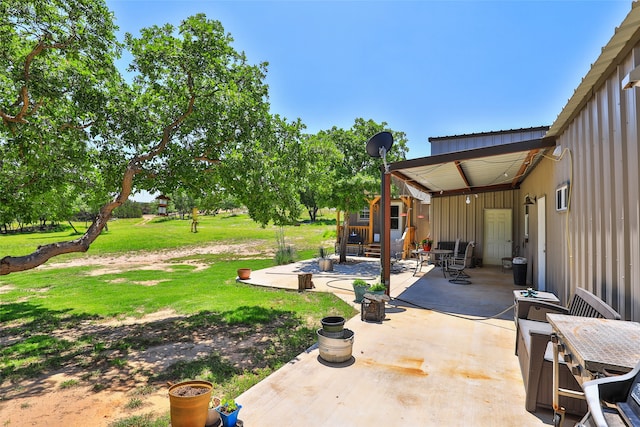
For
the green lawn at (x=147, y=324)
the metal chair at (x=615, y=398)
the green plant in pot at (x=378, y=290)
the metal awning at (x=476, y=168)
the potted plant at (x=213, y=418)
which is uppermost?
the metal awning at (x=476, y=168)

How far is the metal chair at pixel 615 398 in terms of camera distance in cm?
111

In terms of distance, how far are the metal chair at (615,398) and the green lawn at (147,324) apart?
9.35 feet

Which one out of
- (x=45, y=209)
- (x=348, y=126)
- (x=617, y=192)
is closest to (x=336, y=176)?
(x=348, y=126)

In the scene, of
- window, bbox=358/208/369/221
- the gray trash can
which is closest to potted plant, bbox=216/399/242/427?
the gray trash can

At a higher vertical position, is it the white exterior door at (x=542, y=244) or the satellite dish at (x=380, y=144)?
the satellite dish at (x=380, y=144)

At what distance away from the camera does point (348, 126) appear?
13.5 m

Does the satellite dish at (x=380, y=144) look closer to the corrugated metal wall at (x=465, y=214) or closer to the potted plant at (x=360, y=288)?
the potted plant at (x=360, y=288)

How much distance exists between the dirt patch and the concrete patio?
3.19 feet

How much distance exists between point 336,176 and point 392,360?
8.20 meters

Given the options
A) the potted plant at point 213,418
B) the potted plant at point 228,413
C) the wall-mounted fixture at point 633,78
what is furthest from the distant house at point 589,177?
the potted plant at point 213,418

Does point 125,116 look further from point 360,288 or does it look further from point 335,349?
point 360,288

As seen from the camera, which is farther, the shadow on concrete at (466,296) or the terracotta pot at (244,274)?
the terracotta pot at (244,274)

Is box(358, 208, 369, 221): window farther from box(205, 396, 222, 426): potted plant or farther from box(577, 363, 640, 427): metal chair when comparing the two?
box(577, 363, 640, 427): metal chair

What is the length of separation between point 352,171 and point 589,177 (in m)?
8.96
